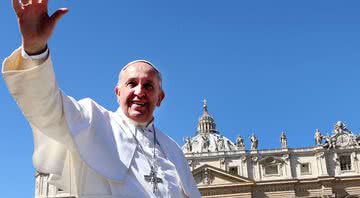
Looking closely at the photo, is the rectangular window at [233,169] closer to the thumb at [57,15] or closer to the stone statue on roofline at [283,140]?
the stone statue on roofline at [283,140]

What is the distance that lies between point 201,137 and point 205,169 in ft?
82.3

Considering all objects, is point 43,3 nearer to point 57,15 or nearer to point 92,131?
point 57,15

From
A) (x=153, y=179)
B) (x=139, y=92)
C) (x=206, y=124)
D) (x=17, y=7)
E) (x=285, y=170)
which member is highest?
(x=206, y=124)

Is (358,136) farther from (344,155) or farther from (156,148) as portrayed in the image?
(156,148)

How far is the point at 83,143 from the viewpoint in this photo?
251 cm

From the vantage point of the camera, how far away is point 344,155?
3712cm

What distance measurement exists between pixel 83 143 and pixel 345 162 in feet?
123

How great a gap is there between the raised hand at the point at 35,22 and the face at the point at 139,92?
857 millimetres

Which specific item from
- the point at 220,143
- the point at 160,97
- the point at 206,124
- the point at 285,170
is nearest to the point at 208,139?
the point at 220,143

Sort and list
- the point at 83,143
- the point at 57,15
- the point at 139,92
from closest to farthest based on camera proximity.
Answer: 1. the point at 57,15
2. the point at 83,143
3. the point at 139,92

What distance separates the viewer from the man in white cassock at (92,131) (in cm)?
216

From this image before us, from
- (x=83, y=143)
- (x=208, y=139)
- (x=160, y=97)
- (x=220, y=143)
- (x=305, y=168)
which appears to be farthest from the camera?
(x=208, y=139)

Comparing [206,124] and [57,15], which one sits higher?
[206,124]

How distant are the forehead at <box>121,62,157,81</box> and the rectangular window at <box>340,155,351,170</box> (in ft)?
120
